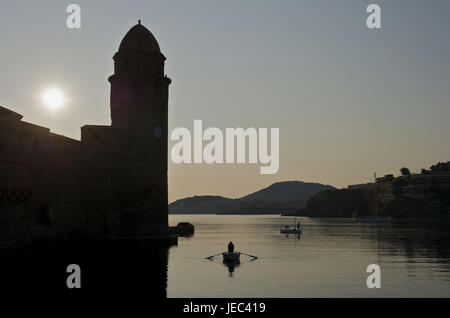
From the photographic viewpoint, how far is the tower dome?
128 feet

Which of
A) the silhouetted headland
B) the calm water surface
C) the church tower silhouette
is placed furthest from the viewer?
the silhouetted headland

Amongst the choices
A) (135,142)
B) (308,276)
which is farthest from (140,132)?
(308,276)

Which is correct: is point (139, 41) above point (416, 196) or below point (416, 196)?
above

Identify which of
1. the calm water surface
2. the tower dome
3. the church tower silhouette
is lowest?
the calm water surface

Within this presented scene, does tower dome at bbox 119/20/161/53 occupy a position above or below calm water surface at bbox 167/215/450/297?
above

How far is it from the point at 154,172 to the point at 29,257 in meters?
12.1

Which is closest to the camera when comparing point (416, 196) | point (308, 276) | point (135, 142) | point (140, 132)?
point (308, 276)

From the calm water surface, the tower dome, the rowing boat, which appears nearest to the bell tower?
the tower dome

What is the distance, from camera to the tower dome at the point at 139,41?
39156 mm

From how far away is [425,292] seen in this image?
2497cm

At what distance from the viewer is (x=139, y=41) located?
1548 inches

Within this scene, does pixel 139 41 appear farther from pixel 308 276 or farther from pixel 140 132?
pixel 308 276

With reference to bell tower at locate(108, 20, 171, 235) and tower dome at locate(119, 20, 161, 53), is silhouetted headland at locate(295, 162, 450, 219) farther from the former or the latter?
tower dome at locate(119, 20, 161, 53)
